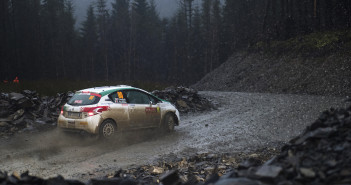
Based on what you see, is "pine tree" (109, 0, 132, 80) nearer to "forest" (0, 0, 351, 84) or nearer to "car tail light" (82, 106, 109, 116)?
"forest" (0, 0, 351, 84)

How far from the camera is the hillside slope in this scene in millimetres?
22719

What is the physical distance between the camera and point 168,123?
11258mm

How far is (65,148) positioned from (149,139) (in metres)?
2.88

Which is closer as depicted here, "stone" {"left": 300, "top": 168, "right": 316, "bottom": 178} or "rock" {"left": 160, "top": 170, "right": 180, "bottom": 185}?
"stone" {"left": 300, "top": 168, "right": 316, "bottom": 178}

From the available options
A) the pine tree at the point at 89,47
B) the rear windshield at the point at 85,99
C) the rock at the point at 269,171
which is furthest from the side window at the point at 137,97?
the pine tree at the point at 89,47

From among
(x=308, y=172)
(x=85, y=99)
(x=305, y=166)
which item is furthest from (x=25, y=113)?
(x=308, y=172)

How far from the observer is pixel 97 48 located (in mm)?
64000

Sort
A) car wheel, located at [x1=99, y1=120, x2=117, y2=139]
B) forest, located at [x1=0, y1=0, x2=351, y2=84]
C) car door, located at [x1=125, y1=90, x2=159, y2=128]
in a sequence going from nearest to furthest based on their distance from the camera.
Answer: car wheel, located at [x1=99, y1=120, x2=117, y2=139], car door, located at [x1=125, y1=90, x2=159, y2=128], forest, located at [x1=0, y1=0, x2=351, y2=84]

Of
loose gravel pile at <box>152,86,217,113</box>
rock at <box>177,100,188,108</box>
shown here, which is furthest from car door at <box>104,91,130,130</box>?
rock at <box>177,100,188,108</box>

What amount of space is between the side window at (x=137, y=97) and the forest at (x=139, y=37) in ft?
97.0

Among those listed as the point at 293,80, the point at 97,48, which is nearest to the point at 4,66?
the point at 97,48

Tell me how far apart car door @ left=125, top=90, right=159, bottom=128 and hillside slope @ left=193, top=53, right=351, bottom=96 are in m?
15.9

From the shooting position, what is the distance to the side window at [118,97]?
962 cm

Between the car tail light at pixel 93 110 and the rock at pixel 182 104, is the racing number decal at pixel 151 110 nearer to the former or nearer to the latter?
the car tail light at pixel 93 110
